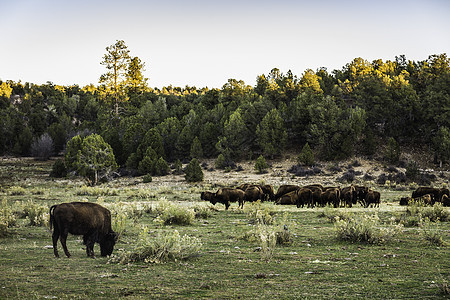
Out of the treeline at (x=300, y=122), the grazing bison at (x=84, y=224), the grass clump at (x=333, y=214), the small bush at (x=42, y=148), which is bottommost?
the grass clump at (x=333, y=214)

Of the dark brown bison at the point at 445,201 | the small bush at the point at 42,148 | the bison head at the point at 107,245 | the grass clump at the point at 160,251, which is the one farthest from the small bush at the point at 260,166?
the small bush at the point at 42,148

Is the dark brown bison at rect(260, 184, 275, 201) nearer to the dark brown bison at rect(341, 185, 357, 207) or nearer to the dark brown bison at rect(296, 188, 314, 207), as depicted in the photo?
the dark brown bison at rect(296, 188, 314, 207)

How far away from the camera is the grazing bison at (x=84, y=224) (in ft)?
27.9

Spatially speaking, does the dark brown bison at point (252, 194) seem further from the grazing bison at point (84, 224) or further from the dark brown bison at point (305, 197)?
the grazing bison at point (84, 224)

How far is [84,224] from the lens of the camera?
8766 mm

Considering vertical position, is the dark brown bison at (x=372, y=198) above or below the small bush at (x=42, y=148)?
below

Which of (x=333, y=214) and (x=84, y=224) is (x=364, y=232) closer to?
(x=333, y=214)

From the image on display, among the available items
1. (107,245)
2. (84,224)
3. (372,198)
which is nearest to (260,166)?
(372,198)

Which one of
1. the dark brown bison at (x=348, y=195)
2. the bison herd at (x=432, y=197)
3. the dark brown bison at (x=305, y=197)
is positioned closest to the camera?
the bison herd at (x=432, y=197)

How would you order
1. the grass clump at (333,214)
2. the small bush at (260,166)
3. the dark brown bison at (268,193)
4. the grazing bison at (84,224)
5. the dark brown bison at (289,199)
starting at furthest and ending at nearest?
the small bush at (260,166) → the dark brown bison at (268,193) → the dark brown bison at (289,199) → the grass clump at (333,214) → the grazing bison at (84,224)

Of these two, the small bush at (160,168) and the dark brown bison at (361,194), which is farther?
the small bush at (160,168)

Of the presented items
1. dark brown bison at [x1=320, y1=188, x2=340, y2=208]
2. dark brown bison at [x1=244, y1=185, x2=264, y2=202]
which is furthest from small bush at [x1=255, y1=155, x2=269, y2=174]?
dark brown bison at [x1=320, y1=188, x2=340, y2=208]

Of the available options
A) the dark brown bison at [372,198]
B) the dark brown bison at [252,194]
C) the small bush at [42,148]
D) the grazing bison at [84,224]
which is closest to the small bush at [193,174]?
the dark brown bison at [252,194]

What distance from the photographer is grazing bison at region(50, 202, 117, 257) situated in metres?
8.51
